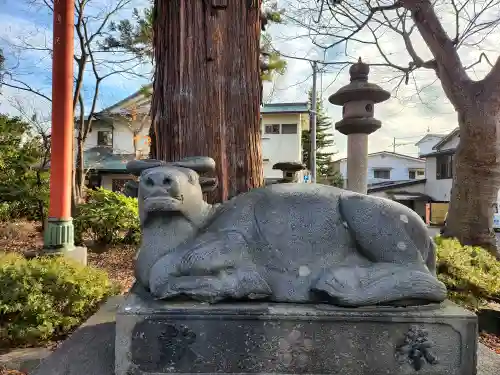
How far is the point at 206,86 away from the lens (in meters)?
2.82

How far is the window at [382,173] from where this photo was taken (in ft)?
107

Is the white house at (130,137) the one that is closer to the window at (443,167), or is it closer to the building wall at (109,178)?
the building wall at (109,178)

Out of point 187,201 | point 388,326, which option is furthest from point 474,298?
point 187,201

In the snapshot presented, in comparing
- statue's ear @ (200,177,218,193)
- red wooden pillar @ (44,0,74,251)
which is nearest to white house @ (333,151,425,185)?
red wooden pillar @ (44,0,74,251)

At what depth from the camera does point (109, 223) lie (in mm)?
9656

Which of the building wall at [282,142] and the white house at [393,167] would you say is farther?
the white house at [393,167]

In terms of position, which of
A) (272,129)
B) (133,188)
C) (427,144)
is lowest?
(133,188)

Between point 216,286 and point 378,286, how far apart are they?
667 millimetres

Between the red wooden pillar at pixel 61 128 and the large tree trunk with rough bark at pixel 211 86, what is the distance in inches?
174

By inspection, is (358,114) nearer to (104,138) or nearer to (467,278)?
(467,278)

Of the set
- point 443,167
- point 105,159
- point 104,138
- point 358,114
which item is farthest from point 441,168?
point 358,114

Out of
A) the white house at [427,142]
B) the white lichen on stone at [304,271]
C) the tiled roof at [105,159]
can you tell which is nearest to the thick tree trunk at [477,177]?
the white lichen on stone at [304,271]

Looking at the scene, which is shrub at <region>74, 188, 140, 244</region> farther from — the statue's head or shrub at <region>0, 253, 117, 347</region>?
the statue's head

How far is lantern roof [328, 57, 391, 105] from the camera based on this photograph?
615 cm
